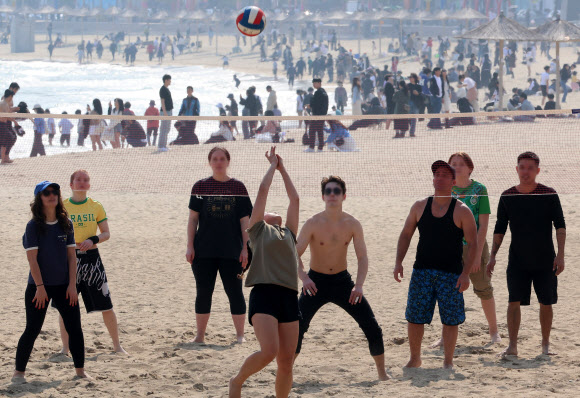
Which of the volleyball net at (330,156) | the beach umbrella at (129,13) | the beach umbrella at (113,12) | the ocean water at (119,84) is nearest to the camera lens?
the volleyball net at (330,156)

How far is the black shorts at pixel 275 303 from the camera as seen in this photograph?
5.11 metres

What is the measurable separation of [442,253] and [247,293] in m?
3.19

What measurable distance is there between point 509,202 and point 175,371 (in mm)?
2853

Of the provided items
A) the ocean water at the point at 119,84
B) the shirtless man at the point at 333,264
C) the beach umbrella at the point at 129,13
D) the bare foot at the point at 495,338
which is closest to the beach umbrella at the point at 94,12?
the beach umbrella at the point at 129,13

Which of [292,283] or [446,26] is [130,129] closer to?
[292,283]

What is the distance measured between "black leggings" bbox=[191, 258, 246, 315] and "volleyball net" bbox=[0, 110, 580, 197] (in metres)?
Result: 5.43

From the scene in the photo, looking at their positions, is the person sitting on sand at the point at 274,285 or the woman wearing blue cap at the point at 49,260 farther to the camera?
the woman wearing blue cap at the point at 49,260

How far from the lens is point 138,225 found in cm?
1252

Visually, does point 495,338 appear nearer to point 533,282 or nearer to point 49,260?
point 533,282

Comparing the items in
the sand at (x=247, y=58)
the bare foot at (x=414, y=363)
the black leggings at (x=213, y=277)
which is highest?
the sand at (x=247, y=58)

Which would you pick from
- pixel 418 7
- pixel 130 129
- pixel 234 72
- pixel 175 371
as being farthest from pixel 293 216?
pixel 418 7

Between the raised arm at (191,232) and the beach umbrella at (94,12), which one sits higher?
the beach umbrella at (94,12)

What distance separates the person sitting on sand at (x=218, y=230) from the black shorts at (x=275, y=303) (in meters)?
1.62

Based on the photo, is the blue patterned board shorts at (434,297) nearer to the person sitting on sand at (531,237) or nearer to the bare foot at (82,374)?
the person sitting on sand at (531,237)
